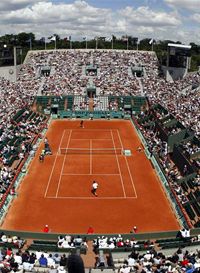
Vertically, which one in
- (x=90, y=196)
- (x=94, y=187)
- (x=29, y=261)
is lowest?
(x=90, y=196)

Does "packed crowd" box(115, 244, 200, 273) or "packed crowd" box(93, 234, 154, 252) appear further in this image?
"packed crowd" box(93, 234, 154, 252)

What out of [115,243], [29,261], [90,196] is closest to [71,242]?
[115,243]

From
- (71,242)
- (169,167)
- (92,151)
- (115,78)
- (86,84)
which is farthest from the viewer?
(115,78)

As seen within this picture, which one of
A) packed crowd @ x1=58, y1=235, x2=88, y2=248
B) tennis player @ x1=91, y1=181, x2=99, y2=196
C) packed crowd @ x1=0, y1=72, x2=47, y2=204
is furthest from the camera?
packed crowd @ x1=0, y1=72, x2=47, y2=204

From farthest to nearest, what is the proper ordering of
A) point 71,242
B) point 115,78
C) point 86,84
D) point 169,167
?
point 115,78, point 86,84, point 169,167, point 71,242

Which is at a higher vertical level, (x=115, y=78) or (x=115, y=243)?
(x=115, y=78)

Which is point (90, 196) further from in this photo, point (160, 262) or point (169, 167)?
point (160, 262)

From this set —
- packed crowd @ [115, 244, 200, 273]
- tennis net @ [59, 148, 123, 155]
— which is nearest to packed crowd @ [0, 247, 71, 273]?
packed crowd @ [115, 244, 200, 273]

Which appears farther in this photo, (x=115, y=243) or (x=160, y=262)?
(x=115, y=243)

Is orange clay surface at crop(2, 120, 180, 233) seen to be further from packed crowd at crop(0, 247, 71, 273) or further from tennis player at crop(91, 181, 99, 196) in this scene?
packed crowd at crop(0, 247, 71, 273)
